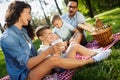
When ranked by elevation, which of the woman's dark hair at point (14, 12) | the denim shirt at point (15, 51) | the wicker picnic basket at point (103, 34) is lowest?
the wicker picnic basket at point (103, 34)

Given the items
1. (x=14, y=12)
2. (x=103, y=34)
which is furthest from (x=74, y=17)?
(x=14, y=12)

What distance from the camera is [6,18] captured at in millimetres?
4832

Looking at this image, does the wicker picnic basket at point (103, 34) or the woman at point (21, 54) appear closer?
the woman at point (21, 54)

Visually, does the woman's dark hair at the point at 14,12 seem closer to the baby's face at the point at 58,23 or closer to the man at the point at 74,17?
the baby's face at the point at 58,23

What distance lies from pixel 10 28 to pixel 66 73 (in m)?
1.23

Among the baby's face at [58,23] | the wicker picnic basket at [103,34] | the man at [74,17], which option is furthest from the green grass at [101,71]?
the man at [74,17]

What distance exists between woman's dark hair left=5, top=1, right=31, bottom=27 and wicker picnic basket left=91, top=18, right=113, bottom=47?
88.0 inches

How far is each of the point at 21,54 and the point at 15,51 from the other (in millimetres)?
104

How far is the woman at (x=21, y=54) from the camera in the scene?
14.7ft

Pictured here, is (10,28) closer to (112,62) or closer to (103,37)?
(112,62)

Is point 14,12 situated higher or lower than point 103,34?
higher

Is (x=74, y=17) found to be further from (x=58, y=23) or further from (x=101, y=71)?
(x=101, y=71)

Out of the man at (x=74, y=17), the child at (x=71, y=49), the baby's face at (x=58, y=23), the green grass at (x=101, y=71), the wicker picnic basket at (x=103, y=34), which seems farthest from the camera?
the man at (x=74, y=17)

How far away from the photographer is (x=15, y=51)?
449 centimetres
